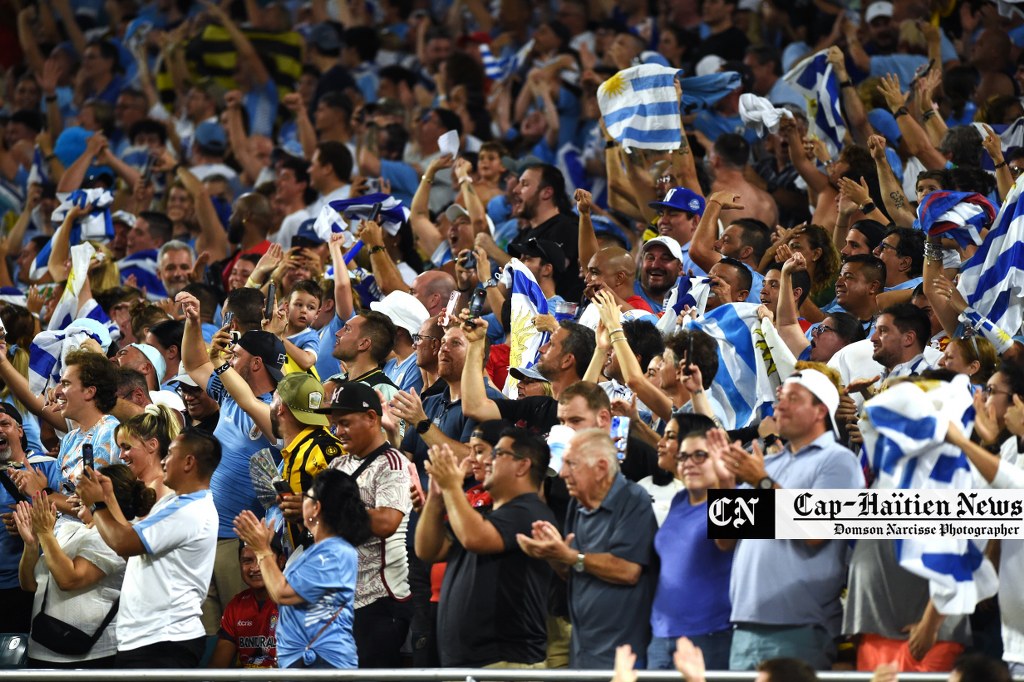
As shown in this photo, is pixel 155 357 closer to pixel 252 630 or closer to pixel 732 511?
pixel 252 630

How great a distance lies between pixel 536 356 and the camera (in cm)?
875

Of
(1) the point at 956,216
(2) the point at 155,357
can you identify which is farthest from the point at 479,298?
(1) the point at 956,216

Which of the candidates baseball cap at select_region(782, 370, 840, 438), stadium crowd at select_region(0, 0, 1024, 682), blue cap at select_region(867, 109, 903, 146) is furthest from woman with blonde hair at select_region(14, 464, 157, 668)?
blue cap at select_region(867, 109, 903, 146)

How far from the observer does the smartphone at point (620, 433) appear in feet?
Result: 24.3

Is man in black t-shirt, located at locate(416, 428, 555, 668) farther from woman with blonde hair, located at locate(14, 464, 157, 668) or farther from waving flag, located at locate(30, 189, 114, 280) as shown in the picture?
waving flag, located at locate(30, 189, 114, 280)

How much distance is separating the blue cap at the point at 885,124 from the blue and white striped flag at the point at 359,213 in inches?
128

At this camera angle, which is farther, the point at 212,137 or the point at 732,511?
the point at 212,137

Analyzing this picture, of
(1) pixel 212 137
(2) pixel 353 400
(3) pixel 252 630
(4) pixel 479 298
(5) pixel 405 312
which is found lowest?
(3) pixel 252 630

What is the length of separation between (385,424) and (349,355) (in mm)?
995

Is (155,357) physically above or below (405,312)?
below

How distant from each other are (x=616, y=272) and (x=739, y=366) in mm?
1456

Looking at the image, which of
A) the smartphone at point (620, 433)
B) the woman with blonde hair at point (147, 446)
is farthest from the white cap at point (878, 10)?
the woman with blonde hair at point (147, 446)

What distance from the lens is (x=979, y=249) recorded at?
862 centimetres

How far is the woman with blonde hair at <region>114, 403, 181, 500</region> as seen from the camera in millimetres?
8062
